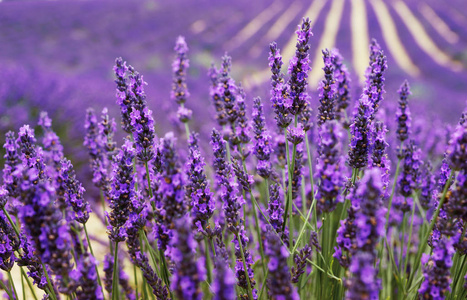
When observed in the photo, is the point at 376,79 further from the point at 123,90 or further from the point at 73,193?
the point at 73,193

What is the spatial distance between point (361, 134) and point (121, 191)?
52.4 inches

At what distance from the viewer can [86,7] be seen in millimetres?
27578

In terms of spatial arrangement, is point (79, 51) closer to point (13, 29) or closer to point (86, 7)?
point (13, 29)

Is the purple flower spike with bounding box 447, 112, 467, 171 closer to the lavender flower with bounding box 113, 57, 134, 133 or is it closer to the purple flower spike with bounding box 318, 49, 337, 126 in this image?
the purple flower spike with bounding box 318, 49, 337, 126

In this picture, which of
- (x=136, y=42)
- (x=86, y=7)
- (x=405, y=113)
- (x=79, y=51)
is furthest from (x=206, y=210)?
(x=86, y=7)

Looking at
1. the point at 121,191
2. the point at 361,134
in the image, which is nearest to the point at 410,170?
the point at 361,134

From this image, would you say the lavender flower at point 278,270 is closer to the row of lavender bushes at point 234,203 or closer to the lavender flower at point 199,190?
the row of lavender bushes at point 234,203

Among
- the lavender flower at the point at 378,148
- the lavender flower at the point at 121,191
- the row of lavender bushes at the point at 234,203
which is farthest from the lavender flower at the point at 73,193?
the lavender flower at the point at 378,148

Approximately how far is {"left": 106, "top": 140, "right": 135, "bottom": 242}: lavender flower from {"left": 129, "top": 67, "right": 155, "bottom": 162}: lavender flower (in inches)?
4.1

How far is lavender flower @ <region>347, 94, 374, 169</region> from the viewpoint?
1940 mm

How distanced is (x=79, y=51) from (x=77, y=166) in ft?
49.5

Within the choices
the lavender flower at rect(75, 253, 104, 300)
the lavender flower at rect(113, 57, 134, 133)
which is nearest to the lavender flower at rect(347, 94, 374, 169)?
the lavender flower at rect(113, 57, 134, 133)

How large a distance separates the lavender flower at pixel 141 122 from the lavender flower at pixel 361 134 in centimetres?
114

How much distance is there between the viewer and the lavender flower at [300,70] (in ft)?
6.64
